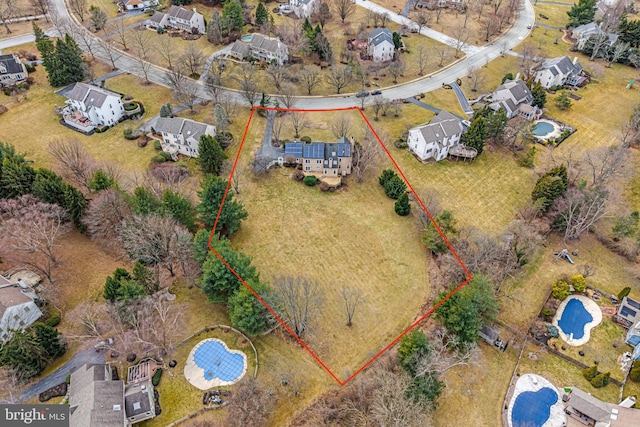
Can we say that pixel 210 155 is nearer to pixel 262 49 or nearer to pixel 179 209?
pixel 179 209

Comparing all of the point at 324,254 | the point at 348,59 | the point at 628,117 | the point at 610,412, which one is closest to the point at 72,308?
the point at 324,254

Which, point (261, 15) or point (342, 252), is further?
point (261, 15)

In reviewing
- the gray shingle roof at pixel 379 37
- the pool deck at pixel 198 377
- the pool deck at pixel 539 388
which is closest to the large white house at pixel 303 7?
the gray shingle roof at pixel 379 37

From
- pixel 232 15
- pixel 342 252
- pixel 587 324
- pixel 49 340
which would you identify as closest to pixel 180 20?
pixel 232 15

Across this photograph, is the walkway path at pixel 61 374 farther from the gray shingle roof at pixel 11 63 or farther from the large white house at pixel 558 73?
the large white house at pixel 558 73

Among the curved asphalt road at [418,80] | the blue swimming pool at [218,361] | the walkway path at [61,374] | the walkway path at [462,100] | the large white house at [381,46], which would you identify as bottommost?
the blue swimming pool at [218,361]

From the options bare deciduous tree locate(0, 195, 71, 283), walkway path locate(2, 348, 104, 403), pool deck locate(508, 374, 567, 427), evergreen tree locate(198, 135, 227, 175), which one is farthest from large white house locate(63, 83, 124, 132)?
pool deck locate(508, 374, 567, 427)

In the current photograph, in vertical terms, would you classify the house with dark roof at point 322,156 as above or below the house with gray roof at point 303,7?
below

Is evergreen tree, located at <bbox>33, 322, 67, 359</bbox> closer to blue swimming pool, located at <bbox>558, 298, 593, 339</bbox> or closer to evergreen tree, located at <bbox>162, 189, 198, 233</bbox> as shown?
evergreen tree, located at <bbox>162, 189, 198, 233</bbox>
